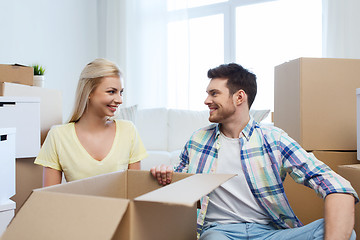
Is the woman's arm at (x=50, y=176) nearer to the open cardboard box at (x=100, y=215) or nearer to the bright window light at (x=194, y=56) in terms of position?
the open cardboard box at (x=100, y=215)

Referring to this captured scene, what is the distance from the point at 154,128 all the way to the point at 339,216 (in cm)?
227

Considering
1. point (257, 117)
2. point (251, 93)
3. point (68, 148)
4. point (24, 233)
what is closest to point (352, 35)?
point (257, 117)

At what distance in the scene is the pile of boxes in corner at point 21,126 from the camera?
1.17m

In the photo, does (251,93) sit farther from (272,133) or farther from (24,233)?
(24,233)

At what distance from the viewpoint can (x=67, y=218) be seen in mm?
510

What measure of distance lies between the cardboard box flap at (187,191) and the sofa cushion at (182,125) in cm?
225

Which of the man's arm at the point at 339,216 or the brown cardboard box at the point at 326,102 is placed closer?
the man's arm at the point at 339,216

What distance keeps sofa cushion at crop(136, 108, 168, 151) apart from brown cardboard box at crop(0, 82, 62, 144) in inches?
42.7

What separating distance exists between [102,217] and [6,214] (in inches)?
29.5

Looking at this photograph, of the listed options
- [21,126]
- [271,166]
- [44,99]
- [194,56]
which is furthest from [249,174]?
[194,56]

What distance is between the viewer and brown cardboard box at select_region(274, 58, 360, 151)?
5.38 ft

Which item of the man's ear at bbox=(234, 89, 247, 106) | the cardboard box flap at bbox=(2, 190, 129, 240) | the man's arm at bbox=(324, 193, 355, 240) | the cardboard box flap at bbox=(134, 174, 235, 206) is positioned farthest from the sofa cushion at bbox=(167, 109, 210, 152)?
the cardboard box flap at bbox=(2, 190, 129, 240)

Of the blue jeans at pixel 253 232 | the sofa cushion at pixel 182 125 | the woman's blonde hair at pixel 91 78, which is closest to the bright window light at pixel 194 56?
the sofa cushion at pixel 182 125

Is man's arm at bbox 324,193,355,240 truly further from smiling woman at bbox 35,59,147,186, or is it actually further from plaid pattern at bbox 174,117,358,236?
smiling woman at bbox 35,59,147,186
